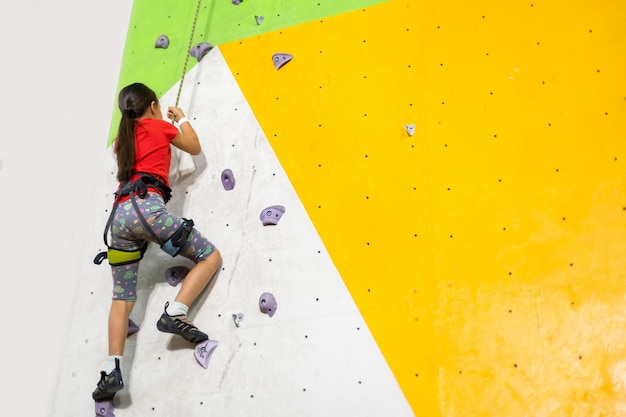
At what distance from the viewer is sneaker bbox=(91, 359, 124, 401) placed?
6.34 ft

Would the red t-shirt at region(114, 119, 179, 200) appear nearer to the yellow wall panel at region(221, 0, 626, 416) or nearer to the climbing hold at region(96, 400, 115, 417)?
the yellow wall panel at region(221, 0, 626, 416)

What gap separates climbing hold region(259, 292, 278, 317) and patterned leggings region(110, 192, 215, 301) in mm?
220

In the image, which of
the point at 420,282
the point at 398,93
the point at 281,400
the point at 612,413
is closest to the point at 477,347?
the point at 420,282

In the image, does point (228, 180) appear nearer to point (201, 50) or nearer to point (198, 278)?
point (198, 278)

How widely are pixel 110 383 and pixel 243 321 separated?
1.34ft

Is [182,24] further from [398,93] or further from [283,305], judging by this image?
[283,305]

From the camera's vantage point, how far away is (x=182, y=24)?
261 cm

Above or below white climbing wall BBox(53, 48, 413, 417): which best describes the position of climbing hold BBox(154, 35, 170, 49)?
above

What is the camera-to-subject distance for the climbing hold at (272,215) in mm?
2100

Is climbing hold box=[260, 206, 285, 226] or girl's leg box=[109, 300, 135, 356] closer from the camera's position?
girl's leg box=[109, 300, 135, 356]

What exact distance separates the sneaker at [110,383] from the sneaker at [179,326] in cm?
17

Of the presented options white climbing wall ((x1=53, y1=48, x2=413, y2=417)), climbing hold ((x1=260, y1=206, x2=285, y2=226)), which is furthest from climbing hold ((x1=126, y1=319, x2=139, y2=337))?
climbing hold ((x1=260, y1=206, x2=285, y2=226))

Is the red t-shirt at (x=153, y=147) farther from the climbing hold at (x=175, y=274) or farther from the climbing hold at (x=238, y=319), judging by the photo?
the climbing hold at (x=238, y=319)

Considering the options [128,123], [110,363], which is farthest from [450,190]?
[110,363]
